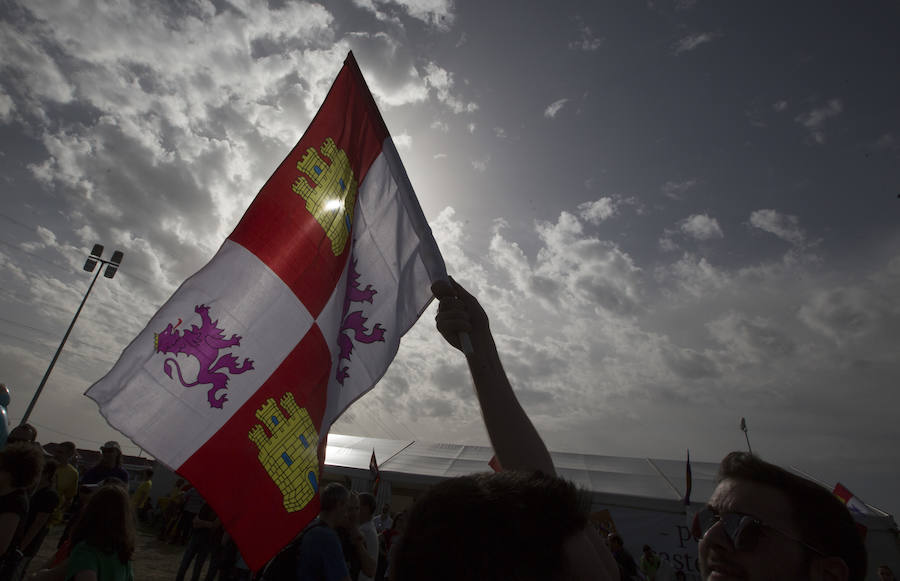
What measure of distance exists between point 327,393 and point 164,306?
87cm

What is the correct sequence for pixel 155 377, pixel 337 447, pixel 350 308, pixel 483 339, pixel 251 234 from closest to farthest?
pixel 483 339 < pixel 155 377 < pixel 251 234 < pixel 350 308 < pixel 337 447

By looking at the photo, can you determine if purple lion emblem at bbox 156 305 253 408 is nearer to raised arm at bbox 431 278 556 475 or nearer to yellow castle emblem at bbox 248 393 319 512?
yellow castle emblem at bbox 248 393 319 512

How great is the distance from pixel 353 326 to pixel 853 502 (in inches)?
604

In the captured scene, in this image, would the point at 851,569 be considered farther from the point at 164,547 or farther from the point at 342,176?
the point at 164,547

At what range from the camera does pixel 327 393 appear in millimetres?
2428

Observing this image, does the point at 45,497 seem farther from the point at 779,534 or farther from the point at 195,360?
the point at 779,534

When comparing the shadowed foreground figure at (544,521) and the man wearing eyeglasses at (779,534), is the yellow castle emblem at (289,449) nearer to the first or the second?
the shadowed foreground figure at (544,521)

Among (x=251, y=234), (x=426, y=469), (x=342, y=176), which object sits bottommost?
(x=426, y=469)

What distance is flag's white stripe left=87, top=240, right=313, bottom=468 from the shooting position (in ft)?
6.25

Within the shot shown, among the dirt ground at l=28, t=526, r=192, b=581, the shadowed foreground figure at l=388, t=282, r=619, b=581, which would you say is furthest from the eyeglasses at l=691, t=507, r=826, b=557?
the dirt ground at l=28, t=526, r=192, b=581

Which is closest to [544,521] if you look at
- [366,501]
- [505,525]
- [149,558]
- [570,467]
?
[505,525]

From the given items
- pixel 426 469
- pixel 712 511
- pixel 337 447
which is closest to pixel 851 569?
pixel 712 511

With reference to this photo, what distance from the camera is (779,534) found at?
1.45 m

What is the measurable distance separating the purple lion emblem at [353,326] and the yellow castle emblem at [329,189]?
219mm
